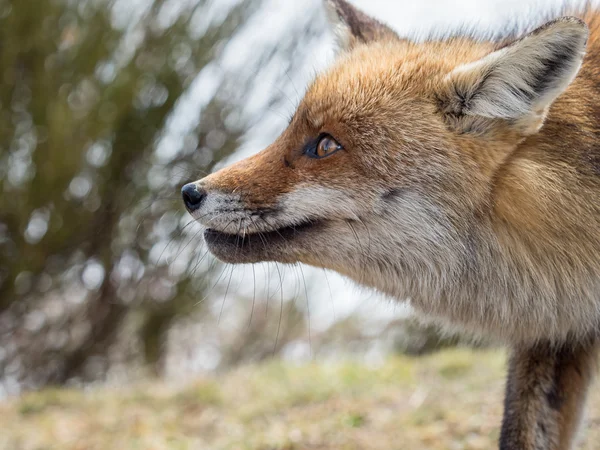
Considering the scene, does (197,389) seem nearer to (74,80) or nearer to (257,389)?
(257,389)

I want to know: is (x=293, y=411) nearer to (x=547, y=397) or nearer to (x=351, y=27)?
(x=547, y=397)

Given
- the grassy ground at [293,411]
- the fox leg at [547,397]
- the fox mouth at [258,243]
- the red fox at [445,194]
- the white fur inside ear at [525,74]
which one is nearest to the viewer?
the white fur inside ear at [525,74]

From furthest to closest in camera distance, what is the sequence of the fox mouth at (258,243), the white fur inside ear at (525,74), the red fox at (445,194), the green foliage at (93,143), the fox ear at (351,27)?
the green foliage at (93,143) < the fox ear at (351,27) < the fox mouth at (258,243) < the red fox at (445,194) < the white fur inside ear at (525,74)

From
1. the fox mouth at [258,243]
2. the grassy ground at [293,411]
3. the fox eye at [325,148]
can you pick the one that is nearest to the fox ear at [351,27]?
the fox eye at [325,148]

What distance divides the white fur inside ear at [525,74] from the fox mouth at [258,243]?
843mm

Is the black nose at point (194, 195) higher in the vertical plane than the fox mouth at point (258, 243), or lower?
higher

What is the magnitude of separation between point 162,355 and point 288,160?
6.43 metres

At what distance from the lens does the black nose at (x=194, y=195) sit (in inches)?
107

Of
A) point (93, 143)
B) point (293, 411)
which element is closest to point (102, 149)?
point (93, 143)

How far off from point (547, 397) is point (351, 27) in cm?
215

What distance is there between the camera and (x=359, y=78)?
2943mm

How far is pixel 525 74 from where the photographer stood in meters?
2.56

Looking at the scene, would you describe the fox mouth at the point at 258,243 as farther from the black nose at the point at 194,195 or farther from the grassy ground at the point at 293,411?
the grassy ground at the point at 293,411

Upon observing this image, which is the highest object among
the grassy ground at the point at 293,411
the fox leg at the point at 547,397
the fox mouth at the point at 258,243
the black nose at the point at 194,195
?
the black nose at the point at 194,195
